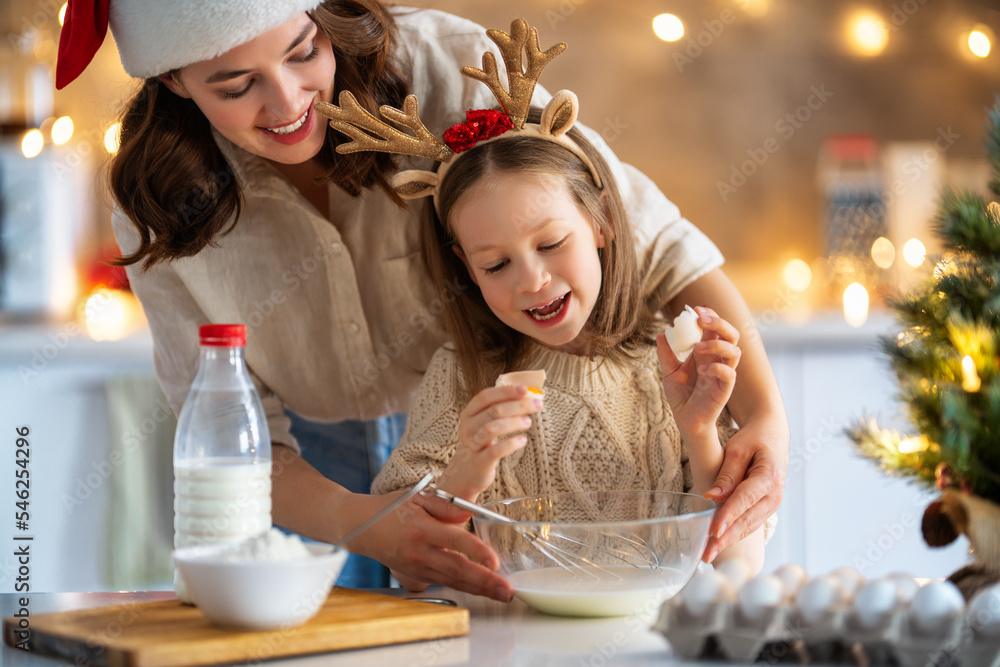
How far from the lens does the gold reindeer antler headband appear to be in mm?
1122

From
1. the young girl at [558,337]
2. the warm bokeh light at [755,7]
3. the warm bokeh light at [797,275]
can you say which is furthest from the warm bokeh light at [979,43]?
the young girl at [558,337]

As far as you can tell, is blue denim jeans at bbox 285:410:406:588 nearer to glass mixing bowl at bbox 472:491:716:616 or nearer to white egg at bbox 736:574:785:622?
glass mixing bowl at bbox 472:491:716:616

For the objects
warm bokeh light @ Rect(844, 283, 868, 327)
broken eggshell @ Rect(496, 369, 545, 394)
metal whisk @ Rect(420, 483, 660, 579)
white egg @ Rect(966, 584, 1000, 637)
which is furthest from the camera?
warm bokeh light @ Rect(844, 283, 868, 327)

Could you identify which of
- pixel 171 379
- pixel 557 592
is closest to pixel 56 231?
pixel 171 379

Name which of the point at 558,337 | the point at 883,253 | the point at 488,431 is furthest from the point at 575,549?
the point at 883,253

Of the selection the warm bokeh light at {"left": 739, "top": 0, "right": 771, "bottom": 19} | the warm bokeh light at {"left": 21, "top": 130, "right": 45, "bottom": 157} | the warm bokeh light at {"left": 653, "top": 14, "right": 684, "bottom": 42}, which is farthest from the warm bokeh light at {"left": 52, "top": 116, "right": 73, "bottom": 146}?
the warm bokeh light at {"left": 739, "top": 0, "right": 771, "bottom": 19}

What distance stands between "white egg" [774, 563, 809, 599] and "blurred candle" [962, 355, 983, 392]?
0.62 ft

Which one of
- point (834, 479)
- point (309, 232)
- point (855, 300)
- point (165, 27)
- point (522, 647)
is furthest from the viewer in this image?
point (855, 300)

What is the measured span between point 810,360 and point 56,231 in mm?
2012

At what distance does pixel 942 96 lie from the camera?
268 cm

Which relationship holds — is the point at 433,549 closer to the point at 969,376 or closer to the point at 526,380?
the point at 526,380

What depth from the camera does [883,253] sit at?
254cm

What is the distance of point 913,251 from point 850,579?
2.03 m

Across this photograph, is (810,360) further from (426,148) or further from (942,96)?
(426,148)
